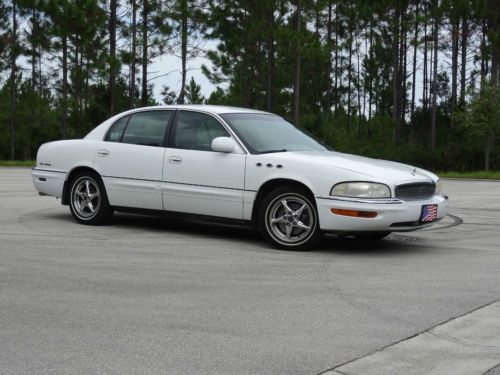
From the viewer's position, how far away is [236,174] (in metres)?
9.05

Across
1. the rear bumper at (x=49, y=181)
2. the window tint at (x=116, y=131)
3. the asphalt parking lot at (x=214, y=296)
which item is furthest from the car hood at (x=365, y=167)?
the rear bumper at (x=49, y=181)

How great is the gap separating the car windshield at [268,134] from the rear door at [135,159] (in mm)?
950

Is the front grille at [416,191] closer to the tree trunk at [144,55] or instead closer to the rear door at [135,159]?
the rear door at [135,159]

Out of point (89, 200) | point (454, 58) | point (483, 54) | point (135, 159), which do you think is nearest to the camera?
point (135, 159)

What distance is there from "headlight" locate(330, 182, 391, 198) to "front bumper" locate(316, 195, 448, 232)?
0.06 meters

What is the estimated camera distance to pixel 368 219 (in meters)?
8.35

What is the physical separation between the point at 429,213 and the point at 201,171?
257 cm

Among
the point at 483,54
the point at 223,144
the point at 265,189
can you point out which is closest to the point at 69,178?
the point at 223,144

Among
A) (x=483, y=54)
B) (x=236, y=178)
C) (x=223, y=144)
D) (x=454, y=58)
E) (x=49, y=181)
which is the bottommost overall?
(x=49, y=181)

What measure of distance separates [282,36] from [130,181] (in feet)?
105

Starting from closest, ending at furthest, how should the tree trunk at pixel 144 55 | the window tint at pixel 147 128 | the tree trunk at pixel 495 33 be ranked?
the window tint at pixel 147 128, the tree trunk at pixel 144 55, the tree trunk at pixel 495 33

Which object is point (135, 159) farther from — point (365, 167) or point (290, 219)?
point (365, 167)

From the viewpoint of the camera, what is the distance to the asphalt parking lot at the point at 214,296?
4574 millimetres

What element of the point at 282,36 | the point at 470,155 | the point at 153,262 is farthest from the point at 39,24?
the point at 153,262
